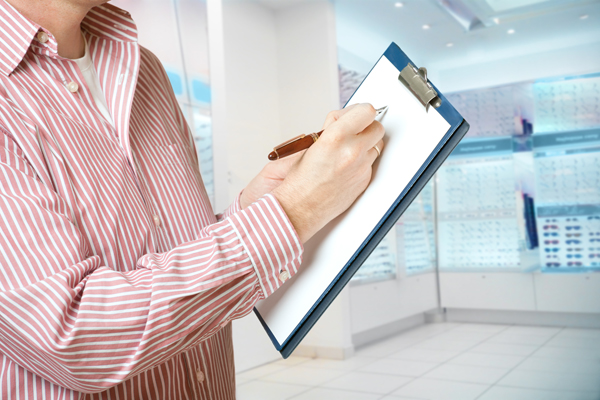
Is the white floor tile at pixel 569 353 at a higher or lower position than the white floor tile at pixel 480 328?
higher

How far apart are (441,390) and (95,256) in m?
3.04

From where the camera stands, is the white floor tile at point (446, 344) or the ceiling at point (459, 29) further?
the ceiling at point (459, 29)

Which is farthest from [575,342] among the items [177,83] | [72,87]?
[72,87]

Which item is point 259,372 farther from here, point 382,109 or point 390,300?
point 382,109

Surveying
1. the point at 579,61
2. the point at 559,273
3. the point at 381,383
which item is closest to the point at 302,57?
the point at 579,61

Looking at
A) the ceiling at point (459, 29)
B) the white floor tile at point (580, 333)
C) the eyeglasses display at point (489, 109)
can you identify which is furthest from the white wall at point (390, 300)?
the ceiling at point (459, 29)

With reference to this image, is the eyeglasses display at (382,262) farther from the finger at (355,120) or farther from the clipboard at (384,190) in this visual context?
the finger at (355,120)

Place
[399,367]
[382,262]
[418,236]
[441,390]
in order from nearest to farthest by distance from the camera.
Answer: [441,390]
[399,367]
[382,262]
[418,236]

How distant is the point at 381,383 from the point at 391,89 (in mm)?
3026

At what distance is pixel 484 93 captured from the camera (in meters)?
5.39

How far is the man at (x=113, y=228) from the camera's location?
23.4 inches

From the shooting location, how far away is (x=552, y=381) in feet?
11.0

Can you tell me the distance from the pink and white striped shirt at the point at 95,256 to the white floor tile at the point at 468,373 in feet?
9.72

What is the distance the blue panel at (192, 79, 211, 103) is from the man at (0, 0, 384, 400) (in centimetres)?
232
